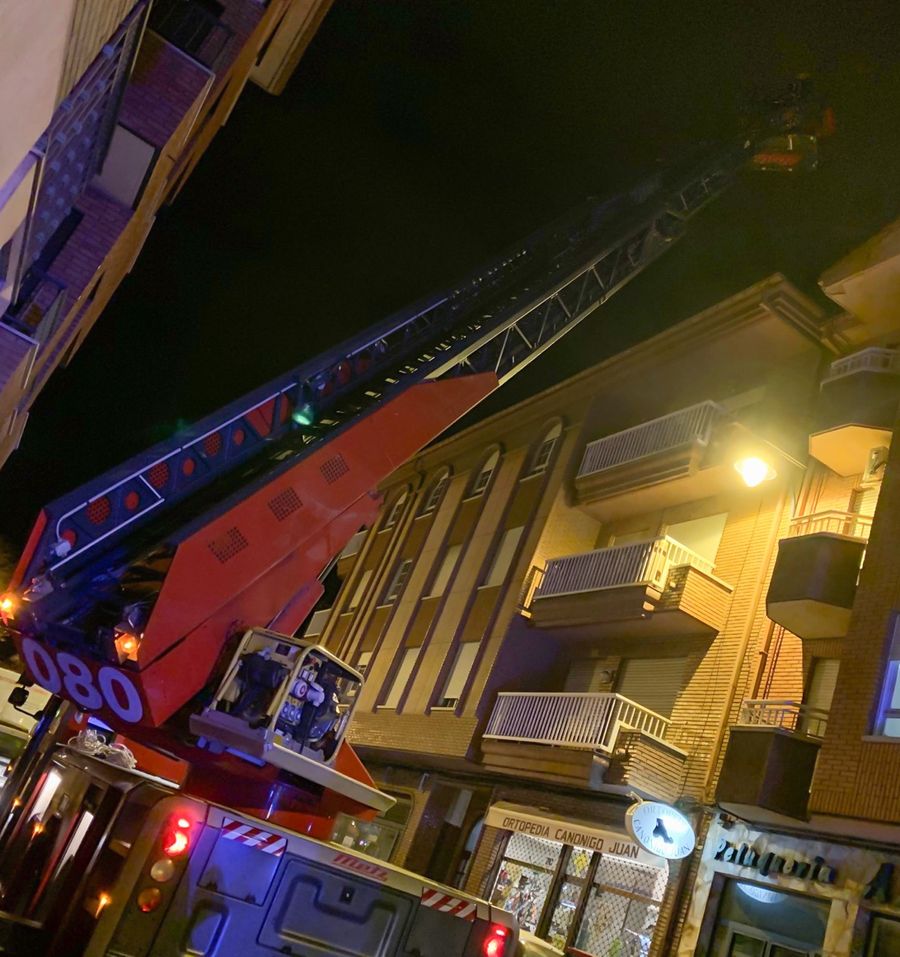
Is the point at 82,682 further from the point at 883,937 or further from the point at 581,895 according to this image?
the point at 581,895

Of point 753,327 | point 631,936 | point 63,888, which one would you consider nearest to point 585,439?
point 753,327

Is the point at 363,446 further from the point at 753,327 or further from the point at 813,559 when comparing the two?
the point at 753,327

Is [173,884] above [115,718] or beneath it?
beneath

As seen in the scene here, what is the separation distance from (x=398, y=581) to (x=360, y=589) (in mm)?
2404

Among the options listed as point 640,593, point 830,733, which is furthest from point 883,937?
point 640,593

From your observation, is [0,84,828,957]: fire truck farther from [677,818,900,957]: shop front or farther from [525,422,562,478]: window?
[525,422,562,478]: window

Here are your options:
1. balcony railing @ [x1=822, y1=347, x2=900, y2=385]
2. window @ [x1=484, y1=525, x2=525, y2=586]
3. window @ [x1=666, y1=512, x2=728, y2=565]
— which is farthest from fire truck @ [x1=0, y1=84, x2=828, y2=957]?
window @ [x1=484, y1=525, x2=525, y2=586]

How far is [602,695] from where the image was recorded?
14523mm

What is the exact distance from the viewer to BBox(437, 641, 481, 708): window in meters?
19.6

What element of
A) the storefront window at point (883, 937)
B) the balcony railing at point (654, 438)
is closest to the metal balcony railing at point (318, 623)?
the balcony railing at point (654, 438)

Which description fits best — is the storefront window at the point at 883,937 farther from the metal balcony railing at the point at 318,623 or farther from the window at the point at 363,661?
the metal balcony railing at the point at 318,623

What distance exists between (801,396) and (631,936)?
9.98 m

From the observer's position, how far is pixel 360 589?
91.1 feet

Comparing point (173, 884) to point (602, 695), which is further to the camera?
point (602, 695)
